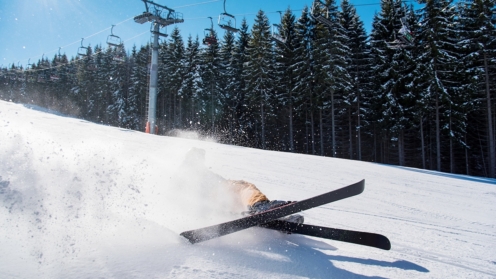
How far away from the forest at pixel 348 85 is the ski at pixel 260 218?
38.5 ft

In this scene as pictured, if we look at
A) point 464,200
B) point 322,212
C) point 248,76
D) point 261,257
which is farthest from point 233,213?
point 248,76

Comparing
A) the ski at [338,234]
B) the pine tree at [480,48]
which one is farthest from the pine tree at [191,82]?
the ski at [338,234]

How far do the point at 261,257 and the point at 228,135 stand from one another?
3113 cm

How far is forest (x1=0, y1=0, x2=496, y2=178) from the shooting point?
2011 centimetres

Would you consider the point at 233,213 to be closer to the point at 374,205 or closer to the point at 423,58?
the point at 374,205

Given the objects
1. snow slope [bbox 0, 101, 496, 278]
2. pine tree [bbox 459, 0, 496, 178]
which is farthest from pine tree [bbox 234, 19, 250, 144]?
snow slope [bbox 0, 101, 496, 278]

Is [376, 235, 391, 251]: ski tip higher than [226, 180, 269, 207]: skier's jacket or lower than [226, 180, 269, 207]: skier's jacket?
lower

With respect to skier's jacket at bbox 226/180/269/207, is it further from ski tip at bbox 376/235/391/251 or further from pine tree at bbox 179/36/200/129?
pine tree at bbox 179/36/200/129

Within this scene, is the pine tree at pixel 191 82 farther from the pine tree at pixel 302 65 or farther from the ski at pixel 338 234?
the ski at pixel 338 234

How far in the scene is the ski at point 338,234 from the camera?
2900 mm

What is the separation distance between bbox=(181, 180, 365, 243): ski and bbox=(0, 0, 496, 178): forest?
1175 cm

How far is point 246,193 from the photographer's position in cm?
383

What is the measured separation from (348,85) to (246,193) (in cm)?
2264

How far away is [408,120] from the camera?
2170 cm
